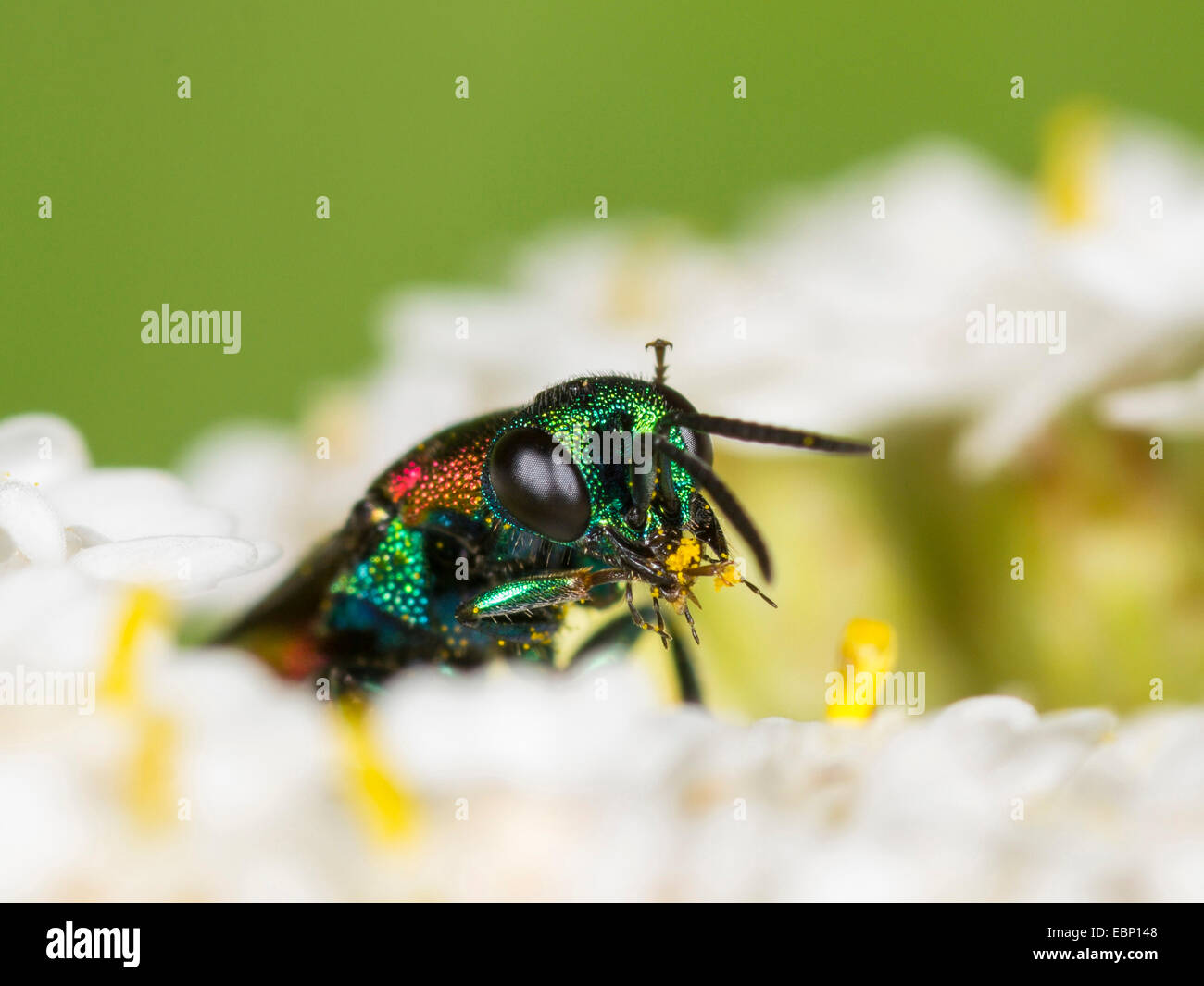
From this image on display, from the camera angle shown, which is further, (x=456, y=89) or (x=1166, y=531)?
(x=456, y=89)

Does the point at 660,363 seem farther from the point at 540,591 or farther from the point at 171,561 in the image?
the point at 171,561

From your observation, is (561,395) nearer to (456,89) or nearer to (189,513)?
(189,513)

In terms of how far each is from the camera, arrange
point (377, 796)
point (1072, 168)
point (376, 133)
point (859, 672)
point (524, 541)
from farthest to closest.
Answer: point (376, 133), point (1072, 168), point (524, 541), point (859, 672), point (377, 796)

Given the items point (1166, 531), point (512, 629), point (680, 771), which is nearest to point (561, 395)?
point (512, 629)

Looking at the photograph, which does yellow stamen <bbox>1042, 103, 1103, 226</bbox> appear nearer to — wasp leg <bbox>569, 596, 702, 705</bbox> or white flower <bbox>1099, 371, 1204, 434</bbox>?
white flower <bbox>1099, 371, 1204, 434</bbox>

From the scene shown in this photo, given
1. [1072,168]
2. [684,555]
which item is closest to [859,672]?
[684,555]

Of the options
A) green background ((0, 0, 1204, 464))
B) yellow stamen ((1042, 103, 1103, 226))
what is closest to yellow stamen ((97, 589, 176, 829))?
yellow stamen ((1042, 103, 1103, 226))
